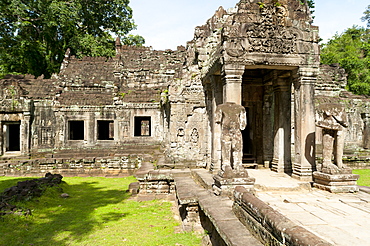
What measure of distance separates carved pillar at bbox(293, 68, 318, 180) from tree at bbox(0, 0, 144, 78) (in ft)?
74.4

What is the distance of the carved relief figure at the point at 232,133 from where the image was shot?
5.47 metres

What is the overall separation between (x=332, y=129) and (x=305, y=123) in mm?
861

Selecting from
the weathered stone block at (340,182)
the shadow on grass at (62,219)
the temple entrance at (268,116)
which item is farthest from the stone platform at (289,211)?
the shadow on grass at (62,219)

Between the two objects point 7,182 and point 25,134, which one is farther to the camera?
point 25,134

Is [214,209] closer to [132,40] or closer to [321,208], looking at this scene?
[321,208]

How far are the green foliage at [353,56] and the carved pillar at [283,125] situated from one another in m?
16.5

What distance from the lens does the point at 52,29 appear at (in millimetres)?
24859

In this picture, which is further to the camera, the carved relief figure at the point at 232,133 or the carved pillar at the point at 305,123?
the carved pillar at the point at 305,123

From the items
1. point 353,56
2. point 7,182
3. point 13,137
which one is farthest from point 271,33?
point 13,137

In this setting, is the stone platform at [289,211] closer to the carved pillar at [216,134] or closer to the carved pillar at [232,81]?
the carved pillar at [216,134]

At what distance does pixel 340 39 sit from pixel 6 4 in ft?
109

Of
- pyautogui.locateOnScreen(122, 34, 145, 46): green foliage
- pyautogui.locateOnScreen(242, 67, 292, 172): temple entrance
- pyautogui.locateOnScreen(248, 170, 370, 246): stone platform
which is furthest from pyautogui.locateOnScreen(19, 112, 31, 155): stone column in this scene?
pyautogui.locateOnScreen(122, 34, 145, 46): green foliage

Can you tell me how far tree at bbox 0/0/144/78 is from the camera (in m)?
23.0

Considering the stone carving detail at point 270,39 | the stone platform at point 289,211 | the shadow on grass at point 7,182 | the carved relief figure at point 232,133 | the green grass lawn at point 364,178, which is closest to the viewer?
the stone platform at point 289,211
